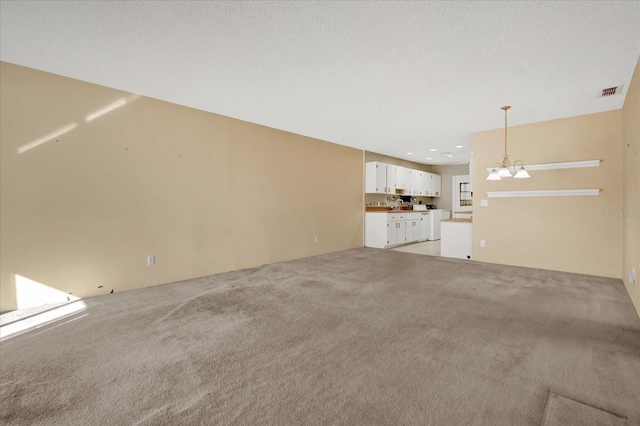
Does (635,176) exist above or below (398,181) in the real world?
below

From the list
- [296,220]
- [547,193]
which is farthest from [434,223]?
[296,220]

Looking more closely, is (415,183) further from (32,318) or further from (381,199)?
(32,318)

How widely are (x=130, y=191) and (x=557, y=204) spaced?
22.2 feet

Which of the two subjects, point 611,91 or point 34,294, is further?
point 611,91

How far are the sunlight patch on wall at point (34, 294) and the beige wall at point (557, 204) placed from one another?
667cm

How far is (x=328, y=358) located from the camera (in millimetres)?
2191

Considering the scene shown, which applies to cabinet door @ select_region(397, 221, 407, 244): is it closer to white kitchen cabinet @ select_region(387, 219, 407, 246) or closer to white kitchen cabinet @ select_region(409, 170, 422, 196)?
white kitchen cabinet @ select_region(387, 219, 407, 246)

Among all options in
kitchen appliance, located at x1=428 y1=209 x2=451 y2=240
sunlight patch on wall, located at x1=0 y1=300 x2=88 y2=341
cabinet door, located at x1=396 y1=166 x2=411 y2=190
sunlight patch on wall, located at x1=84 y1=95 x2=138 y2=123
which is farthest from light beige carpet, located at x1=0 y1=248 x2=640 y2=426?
kitchen appliance, located at x1=428 y1=209 x2=451 y2=240


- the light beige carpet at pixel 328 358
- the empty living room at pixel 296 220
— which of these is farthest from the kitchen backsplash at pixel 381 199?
the light beige carpet at pixel 328 358

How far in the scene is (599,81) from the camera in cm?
349

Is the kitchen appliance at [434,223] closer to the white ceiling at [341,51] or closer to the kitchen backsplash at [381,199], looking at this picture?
the kitchen backsplash at [381,199]

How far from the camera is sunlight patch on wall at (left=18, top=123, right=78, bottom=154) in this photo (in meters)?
3.22

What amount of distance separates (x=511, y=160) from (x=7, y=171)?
7.36 m

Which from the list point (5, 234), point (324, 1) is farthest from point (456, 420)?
point (5, 234)
